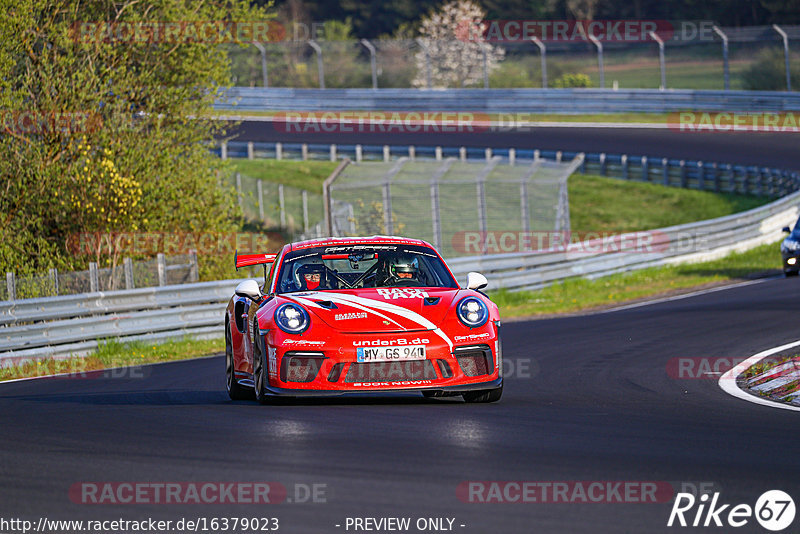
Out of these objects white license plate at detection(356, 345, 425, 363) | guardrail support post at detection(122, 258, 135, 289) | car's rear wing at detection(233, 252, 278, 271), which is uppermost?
car's rear wing at detection(233, 252, 278, 271)

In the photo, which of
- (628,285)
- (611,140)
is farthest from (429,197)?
(611,140)

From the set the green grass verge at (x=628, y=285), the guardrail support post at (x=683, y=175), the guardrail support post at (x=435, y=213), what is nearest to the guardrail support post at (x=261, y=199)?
the guardrail support post at (x=435, y=213)

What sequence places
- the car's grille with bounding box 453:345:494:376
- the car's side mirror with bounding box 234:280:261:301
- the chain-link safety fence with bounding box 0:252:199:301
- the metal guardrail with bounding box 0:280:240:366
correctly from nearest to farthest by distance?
the car's grille with bounding box 453:345:494:376 < the car's side mirror with bounding box 234:280:261:301 < the metal guardrail with bounding box 0:280:240:366 < the chain-link safety fence with bounding box 0:252:199:301

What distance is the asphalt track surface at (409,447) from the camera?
5.77 m

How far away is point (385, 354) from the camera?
29.5ft

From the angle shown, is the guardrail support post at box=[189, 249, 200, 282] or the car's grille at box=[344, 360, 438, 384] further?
the guardrail support post at box=[189, 249, 200, 282]

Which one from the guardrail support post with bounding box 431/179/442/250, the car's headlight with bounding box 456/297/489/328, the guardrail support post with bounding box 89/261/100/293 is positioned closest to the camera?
the car's headlight with bounding box 456/297/489/328

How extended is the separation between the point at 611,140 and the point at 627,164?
2693 mm

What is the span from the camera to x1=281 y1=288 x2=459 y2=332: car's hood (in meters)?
9.09

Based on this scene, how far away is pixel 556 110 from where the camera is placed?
45844mm

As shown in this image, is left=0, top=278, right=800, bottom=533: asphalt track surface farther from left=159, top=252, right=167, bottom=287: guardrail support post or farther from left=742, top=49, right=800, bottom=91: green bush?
left=742, top=49, right=800, bottom=91: green bush

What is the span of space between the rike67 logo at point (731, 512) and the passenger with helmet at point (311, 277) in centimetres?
471

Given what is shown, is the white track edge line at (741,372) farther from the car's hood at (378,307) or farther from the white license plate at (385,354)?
the white license plate at (385,354)

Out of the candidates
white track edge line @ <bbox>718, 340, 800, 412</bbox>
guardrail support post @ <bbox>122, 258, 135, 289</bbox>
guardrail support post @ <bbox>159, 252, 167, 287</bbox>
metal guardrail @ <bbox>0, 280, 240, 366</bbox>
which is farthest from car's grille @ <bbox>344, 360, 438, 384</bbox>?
guardrail support post @ <bbox>159, 252, 167, 287</bbox>
